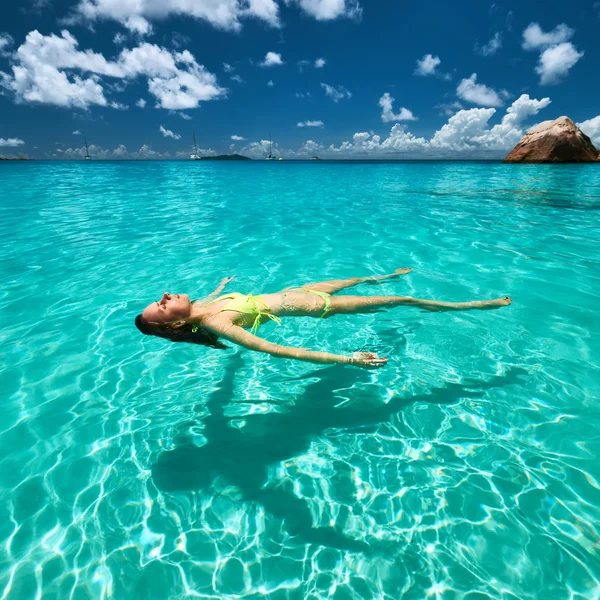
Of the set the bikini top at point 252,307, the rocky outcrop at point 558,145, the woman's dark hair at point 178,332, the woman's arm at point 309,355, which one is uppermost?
the rocky outcrop at point 558,145

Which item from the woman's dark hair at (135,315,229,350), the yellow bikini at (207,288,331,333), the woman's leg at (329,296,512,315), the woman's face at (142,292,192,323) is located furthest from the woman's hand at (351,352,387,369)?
the woman's face at (142,292,192,323)

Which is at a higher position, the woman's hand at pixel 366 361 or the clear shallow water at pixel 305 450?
the woman's hand at pixel 366 361

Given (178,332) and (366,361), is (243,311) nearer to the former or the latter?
(178,332)

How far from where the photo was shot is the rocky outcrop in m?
61.9

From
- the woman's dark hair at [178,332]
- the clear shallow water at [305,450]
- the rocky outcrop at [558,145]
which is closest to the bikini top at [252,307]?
the woman's dark hair at [178,332]

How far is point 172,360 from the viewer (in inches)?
193

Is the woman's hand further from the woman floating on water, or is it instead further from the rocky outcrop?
the rocky outcrop

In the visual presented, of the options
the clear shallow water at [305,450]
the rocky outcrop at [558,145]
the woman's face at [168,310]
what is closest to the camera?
the clear shallow water at [305,450]

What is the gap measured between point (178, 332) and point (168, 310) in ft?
0.89

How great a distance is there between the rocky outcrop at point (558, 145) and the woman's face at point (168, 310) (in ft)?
260

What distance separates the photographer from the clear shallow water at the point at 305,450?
2.48 m

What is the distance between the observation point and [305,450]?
3.42m

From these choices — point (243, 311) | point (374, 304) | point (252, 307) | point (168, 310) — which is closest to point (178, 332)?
point (168, 310)

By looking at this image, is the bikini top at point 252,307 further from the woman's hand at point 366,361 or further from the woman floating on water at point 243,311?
the woman's hand at point 366,361
